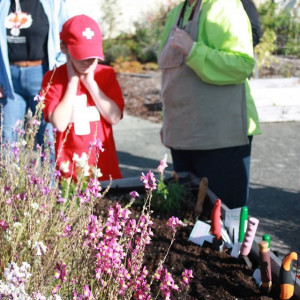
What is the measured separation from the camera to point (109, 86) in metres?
3.15

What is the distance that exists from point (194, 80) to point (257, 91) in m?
4.60

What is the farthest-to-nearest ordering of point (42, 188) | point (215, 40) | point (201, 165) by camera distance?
point (201, 165), point (215, 40), point (42, 188)

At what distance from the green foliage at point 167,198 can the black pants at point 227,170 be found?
0.64 feet

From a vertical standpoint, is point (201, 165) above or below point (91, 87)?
below

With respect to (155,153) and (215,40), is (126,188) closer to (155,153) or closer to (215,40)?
(215,40)

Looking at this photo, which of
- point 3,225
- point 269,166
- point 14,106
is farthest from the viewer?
point 269,166

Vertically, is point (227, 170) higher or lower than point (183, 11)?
lower

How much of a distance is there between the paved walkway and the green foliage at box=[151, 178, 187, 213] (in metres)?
1.22

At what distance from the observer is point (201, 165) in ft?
9.81

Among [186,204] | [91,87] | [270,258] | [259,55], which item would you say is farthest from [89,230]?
[259,55]

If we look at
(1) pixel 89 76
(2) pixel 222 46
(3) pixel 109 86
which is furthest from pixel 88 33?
(2) pixel 222 46

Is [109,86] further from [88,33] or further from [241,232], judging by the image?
[241,232]

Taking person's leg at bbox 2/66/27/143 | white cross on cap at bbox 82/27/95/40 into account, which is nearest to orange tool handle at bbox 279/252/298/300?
white cross on cap at bbox 82/27/95/40

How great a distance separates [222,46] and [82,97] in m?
0.86
